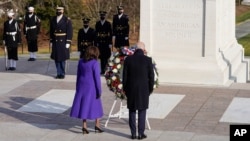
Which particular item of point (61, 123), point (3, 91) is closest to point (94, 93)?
point (61, 123)

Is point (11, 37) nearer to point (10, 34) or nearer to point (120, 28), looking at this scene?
point (10, 34)

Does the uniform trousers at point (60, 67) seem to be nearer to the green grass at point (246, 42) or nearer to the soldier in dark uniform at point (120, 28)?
the soldier in dark uniform at point (120, 28)

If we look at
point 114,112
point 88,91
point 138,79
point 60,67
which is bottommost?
point 114,112

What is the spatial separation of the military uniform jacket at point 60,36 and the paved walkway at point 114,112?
596mm

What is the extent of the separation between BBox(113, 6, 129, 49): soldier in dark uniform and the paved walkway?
177 cm

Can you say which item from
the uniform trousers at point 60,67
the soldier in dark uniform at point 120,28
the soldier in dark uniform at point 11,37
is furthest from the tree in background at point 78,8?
the uniform trousers at point 60,67

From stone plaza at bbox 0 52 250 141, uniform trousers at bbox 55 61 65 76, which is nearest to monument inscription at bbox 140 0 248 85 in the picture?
stone plaza at bbox 0 52 250 141

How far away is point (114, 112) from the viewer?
12.6 m

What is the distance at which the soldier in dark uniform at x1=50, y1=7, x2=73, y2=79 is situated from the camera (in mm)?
15898

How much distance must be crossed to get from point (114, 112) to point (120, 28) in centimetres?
535

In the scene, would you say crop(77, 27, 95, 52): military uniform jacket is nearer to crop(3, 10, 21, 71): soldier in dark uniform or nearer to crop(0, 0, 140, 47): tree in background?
crop(3, 10, 21, 71): soldier in dark uniform

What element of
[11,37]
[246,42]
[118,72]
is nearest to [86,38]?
[11,37]

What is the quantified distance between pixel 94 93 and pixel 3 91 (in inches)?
181

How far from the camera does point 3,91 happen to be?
1484cm
